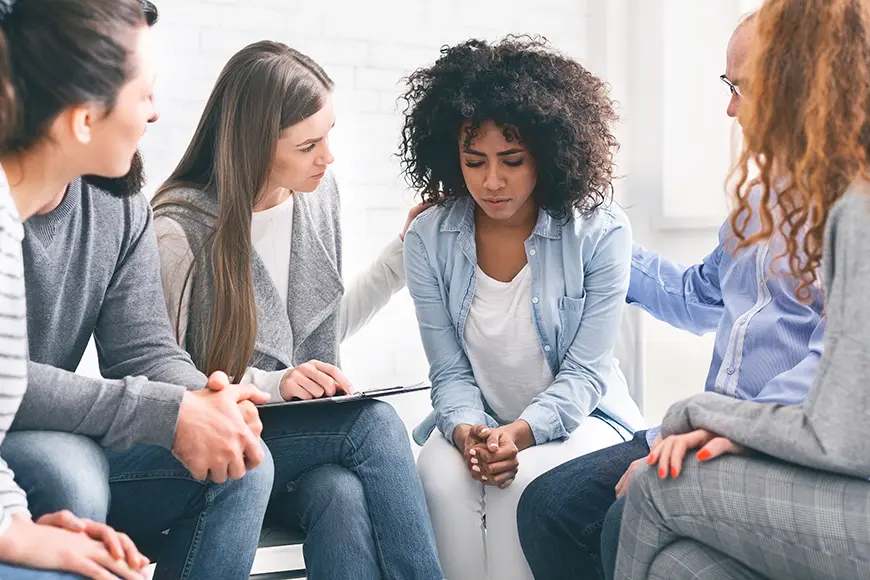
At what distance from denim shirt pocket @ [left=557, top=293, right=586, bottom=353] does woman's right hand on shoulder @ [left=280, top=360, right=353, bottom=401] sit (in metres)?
0.39

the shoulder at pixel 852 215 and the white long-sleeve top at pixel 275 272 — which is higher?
the shoulder at pixel 852 215

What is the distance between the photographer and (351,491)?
1464 millimetres

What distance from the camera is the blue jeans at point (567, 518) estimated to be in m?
1.51

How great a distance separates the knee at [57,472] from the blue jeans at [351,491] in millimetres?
358

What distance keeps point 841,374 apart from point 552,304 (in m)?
0.79

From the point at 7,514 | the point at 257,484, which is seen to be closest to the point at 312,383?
the point at 257,484

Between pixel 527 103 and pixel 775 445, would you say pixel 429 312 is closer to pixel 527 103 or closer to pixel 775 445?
pixel 527 103

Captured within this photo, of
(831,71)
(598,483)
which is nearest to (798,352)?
(598,483)

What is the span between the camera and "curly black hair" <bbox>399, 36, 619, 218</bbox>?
171 cm

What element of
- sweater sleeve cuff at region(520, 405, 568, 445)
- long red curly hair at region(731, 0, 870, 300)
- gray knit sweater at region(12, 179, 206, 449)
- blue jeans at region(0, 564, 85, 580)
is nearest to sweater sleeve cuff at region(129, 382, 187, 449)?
gray knit sweater at region(12, 179, 206, 449)

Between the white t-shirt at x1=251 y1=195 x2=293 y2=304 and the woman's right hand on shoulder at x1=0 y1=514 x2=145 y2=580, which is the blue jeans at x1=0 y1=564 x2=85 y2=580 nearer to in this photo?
the woman's right hand on shoulder at x1=0 y1=514 x2=145 y2=580

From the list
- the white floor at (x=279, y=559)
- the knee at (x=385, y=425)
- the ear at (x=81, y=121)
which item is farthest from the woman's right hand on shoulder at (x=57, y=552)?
the white floor at (x=279, y=559)

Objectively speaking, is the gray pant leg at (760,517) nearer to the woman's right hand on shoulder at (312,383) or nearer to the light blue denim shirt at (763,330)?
the light blue denim shirt at (763,330)

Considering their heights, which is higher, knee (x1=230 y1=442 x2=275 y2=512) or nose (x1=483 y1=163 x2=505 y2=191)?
nose (x1=483 y1=163 x2=505 y2=191)
